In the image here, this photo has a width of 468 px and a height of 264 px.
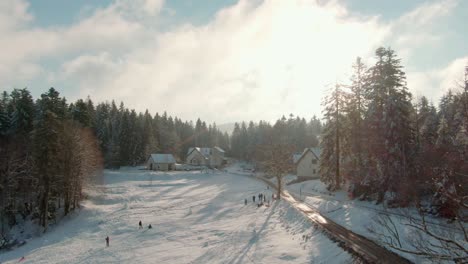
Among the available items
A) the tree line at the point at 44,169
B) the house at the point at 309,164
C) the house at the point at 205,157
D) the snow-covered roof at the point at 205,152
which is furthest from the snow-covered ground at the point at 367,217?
the snow-covered roof at the point at 205,152

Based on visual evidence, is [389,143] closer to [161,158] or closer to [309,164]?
[309,164]

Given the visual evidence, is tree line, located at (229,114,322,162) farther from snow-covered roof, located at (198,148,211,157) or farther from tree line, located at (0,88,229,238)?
tree line, located at (0,88,229,238)

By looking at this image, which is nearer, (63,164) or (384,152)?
(384,152)

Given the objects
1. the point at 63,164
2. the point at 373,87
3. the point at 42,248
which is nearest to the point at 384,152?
the point at 373,87

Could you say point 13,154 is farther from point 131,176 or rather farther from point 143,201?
point 131,176

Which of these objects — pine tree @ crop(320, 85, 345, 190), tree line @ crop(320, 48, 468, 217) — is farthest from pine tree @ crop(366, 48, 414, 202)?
pine tree @ crop(320, 85, 345, 190)

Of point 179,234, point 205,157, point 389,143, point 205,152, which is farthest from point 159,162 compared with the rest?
point 389,143
